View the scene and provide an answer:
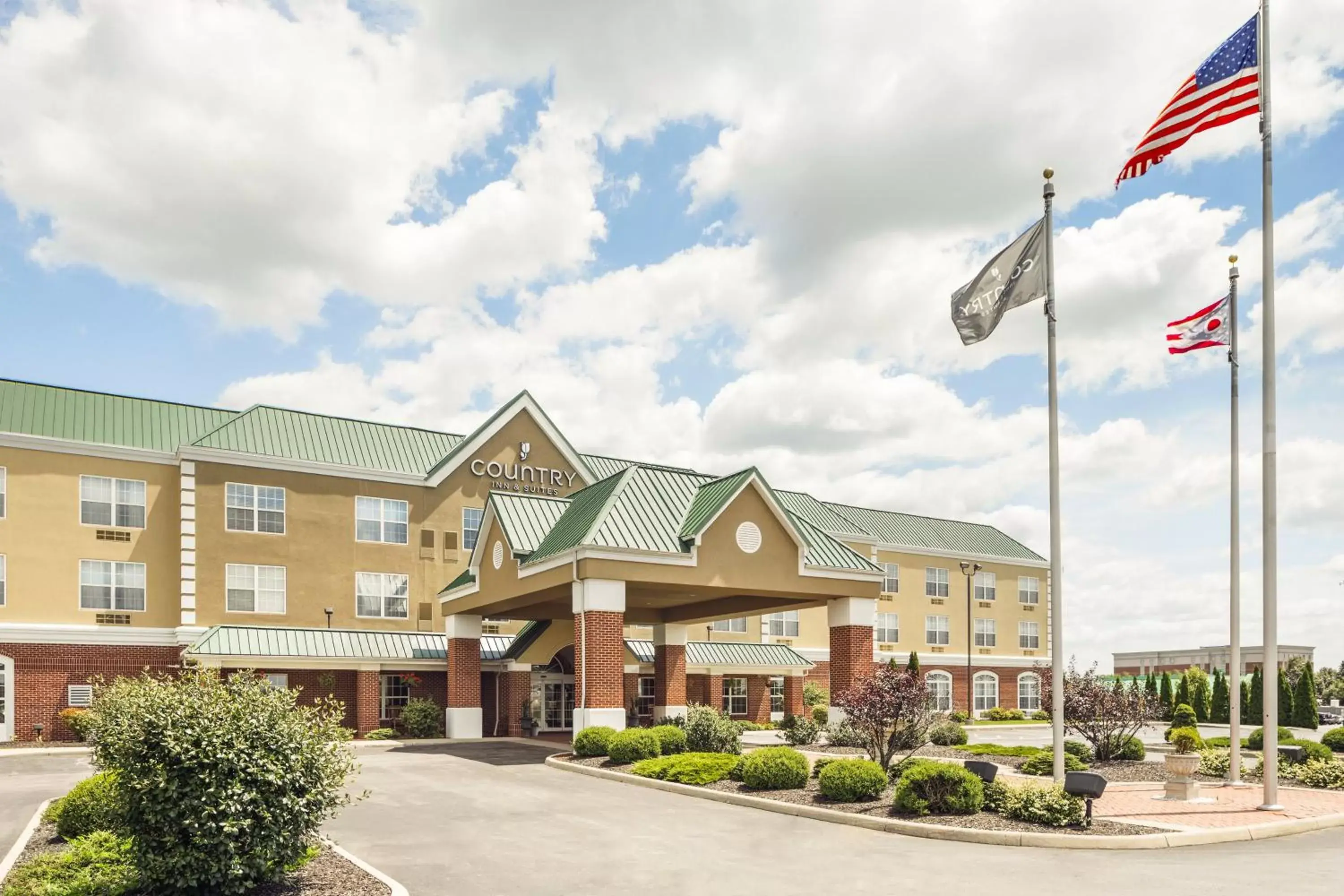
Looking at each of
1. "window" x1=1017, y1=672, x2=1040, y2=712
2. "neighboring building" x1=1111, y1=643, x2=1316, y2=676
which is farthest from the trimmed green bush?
"neighboring building" x1=1111, y1=643, x2=1316, y2=676

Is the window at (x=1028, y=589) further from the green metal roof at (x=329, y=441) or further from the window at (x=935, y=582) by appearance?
the green metal roof at (x=329, y=441)

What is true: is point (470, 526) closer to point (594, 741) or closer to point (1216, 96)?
point (594, 741)

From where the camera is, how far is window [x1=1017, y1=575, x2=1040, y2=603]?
65500 millimetres

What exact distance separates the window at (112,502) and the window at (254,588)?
3.50m

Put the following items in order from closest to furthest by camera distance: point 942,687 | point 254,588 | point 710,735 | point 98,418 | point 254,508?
1. point 710,735
2. point 98,418
3. point 254,588
4. point 254,508
5. point 942,687

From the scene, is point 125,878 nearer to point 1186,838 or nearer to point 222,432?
point 1186,838

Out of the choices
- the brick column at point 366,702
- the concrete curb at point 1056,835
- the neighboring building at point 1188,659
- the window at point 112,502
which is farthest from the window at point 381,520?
the neighboring building at point 1188,659

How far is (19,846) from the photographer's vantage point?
14.6 m

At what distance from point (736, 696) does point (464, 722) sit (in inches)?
581

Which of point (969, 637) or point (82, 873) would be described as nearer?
point (82, 873)

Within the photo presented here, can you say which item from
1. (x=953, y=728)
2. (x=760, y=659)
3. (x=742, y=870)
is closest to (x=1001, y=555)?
(x=760, y=659)

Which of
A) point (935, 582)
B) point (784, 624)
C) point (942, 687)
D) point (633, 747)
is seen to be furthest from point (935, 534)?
point (633, 747)

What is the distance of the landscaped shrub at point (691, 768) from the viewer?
21422 millimetres

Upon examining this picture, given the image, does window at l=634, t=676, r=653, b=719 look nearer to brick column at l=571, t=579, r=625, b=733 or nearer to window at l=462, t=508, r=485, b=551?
Result: window at l=462, t=508, r=485, b=551
